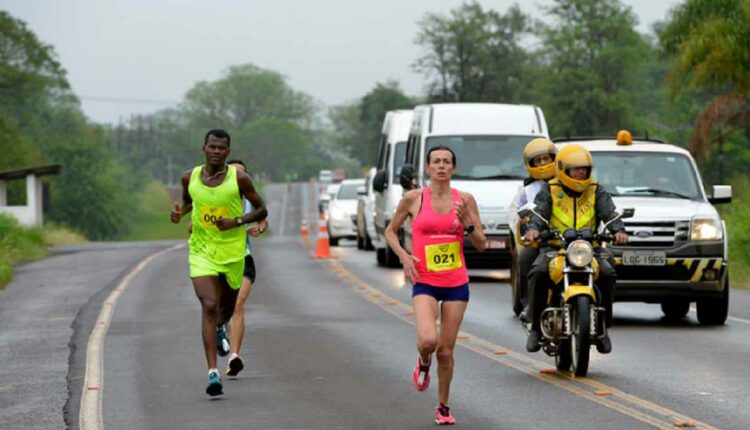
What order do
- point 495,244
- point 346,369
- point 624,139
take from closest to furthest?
point 346,369
point 624,139
point 495,244

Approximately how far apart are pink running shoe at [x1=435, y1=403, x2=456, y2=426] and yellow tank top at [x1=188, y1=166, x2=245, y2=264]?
2.48 meters

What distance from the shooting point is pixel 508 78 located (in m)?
134

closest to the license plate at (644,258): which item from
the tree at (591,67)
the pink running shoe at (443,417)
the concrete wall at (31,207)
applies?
the pink running shoe at (443,417)

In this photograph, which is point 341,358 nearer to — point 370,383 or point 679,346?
point 370,383

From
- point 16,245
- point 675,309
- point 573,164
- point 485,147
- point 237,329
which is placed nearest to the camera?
point 573,164

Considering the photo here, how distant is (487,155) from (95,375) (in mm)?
13898

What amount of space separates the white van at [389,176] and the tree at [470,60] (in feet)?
317

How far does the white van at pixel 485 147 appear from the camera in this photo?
84.5 ft

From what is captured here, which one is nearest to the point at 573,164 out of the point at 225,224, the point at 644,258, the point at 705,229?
the point at 225,224

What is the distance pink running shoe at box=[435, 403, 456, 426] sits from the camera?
1026 cm

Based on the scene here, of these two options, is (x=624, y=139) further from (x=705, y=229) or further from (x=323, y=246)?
(x=323, y=246)

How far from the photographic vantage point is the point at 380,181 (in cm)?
2852

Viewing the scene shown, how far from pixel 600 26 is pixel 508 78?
23.8 meters

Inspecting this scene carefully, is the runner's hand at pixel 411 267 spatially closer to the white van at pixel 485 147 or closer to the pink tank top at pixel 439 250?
the pink tank top at pixel 439 250
